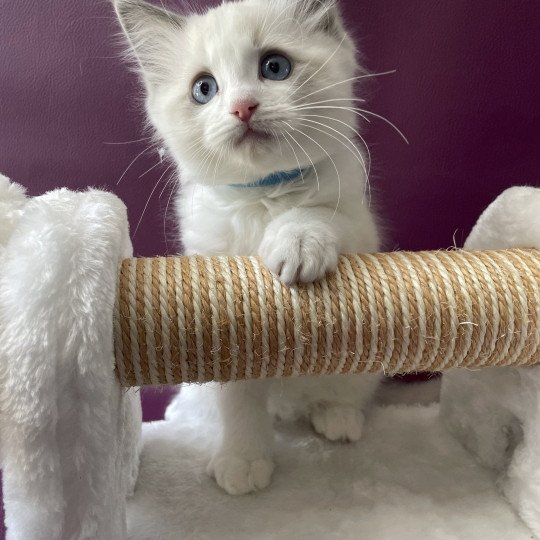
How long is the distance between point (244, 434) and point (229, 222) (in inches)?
15.9

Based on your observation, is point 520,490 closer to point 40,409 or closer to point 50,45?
point 40,409

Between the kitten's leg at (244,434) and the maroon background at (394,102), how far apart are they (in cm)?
73

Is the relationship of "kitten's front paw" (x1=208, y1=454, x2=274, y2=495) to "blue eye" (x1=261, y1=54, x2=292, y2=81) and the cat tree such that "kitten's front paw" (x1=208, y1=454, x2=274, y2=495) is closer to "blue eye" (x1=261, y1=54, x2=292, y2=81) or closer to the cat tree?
the cat tree

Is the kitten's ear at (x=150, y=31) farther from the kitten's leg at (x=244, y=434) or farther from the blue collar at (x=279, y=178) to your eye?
the kitten's leg at (x=244, y=434)

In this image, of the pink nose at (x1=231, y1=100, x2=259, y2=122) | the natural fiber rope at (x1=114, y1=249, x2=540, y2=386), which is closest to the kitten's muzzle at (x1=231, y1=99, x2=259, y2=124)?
the pink nose at (x1=231, y1=100, x2=259, y2=122)

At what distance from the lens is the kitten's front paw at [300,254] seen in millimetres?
836

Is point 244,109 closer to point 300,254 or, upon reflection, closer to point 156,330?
point 300,254

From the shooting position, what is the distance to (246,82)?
39.5 inches

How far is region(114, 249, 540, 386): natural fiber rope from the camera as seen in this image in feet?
2.67

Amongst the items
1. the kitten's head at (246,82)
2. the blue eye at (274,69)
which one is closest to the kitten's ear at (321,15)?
the kitten's head at (246,82)

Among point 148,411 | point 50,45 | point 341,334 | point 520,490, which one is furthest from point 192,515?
point 50,45

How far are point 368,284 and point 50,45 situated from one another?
3.71 ft

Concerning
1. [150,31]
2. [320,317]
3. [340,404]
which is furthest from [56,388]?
[150,31]

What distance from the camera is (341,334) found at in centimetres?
84
